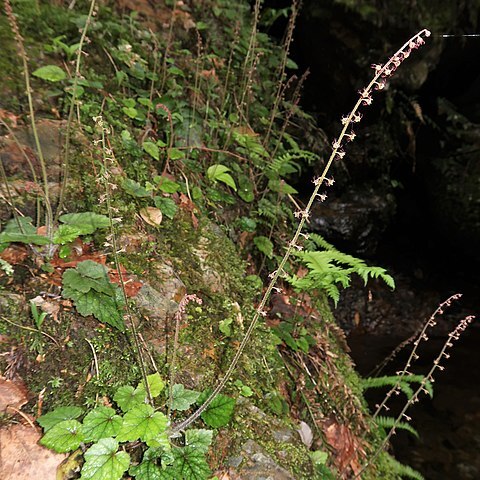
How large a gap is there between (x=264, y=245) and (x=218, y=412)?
1.65 meters

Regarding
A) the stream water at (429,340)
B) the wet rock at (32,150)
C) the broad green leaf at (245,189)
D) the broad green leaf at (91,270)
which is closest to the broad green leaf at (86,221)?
the broad green leaf at (91,270)

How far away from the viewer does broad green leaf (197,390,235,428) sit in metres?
1.65

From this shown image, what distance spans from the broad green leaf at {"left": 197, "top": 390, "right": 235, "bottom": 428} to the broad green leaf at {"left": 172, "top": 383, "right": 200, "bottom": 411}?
0.30 ft

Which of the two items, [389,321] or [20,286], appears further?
[389,321]

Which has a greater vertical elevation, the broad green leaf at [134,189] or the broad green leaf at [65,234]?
the broad green leaf at [134,189]

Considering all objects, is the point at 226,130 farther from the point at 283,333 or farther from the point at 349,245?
the point at 349,245

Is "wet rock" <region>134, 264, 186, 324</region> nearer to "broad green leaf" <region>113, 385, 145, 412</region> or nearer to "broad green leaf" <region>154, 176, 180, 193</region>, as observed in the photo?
"broad green leaf" <region>113, 385, 145, 412</region>

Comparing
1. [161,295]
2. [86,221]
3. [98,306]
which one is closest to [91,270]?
[98,306]

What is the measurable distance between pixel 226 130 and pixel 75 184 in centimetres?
174

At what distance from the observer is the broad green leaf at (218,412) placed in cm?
165

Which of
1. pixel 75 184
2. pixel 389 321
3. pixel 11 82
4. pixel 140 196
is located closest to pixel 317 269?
pixel 140 196

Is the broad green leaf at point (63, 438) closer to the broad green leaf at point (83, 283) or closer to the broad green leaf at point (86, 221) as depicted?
the broad green leaf at point (83, 283)

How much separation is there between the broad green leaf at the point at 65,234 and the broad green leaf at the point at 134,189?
0.56m

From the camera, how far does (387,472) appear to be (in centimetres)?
301
